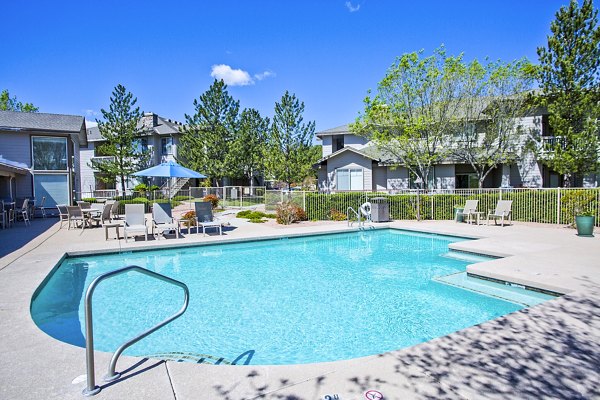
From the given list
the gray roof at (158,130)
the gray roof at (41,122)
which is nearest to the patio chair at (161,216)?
the gray roof at (41,122)

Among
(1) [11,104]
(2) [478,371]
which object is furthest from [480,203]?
(1) [11,104]

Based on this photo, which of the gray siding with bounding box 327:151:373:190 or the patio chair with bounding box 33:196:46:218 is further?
the gray siding with bounding box 327:151:373:190

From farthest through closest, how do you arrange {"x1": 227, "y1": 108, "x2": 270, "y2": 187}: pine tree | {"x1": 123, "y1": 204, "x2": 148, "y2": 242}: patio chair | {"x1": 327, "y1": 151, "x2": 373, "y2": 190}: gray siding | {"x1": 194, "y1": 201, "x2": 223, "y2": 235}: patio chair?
{"x1": 227, "y1": 108, "x2": 270, "y2": 187}: pine tree
{"x1": 327, "y1": 151, "x2": 373, "y2": 190}: gray siding
{"x1": 194, "y1": 201, "x2": 223, "y2": 235}: patio chair
{"x1": 123, "y1": 204, "x2": 148, "y2": 242}: patio chair

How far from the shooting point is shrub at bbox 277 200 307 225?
15969mm

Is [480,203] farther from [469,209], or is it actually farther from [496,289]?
[496,289]

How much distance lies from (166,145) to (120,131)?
5.38 metres

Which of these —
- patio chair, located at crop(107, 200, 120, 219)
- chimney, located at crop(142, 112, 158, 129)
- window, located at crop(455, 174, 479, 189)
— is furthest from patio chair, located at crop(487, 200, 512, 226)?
chimney, located at crop(142, 112, 158, 129)

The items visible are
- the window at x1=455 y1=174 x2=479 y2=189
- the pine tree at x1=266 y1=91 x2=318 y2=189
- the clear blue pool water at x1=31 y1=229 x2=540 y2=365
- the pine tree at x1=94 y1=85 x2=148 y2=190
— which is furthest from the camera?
the pine tree at x1=94 y1=85 x2=148 y2=190

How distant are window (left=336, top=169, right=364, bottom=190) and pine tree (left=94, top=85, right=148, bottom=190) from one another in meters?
18.7

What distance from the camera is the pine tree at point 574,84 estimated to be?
1725 cm

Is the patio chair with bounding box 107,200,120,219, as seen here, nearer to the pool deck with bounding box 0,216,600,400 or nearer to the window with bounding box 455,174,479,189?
the pool deck with bounding box 0,216,600,400

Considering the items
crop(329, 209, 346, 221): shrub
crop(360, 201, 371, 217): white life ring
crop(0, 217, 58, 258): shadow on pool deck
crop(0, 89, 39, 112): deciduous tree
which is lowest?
crop(0, 217, 58, 258): shadow on pool deck

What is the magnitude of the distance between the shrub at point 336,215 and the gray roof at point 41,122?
1644 cm

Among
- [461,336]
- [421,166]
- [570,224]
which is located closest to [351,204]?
[421,166]
